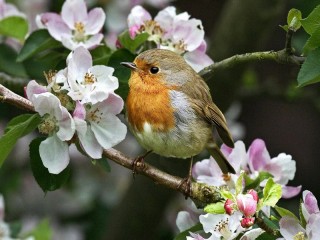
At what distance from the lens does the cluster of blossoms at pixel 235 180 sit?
1.60 metres

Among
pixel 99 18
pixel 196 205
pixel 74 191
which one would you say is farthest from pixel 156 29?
pixel 74 191

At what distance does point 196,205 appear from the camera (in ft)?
6.17

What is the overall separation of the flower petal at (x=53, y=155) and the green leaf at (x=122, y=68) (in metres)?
0.35

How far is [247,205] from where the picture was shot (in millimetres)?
1531

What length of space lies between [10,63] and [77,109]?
30.6 inches

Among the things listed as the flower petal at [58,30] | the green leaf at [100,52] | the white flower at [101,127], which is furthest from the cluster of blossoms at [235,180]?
the flower petal at [58,30]

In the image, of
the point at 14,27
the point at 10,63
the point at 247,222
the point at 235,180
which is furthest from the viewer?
the point at 10,63

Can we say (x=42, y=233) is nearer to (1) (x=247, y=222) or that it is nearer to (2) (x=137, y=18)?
(2) (x=137, y=18)

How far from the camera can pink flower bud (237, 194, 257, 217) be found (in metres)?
1.53

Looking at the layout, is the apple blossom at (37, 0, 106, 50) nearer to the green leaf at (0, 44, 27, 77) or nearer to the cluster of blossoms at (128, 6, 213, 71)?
the cluster of blossoms at (128, 6, 213, 71)

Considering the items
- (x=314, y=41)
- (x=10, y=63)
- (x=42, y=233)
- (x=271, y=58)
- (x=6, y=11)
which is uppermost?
(x=314, y=41)

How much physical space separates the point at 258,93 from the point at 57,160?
1682mm

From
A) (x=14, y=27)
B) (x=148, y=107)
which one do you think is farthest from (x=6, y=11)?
(x=148, y=107)

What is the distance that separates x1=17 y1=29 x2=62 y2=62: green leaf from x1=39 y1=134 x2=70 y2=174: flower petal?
0.47 metres
